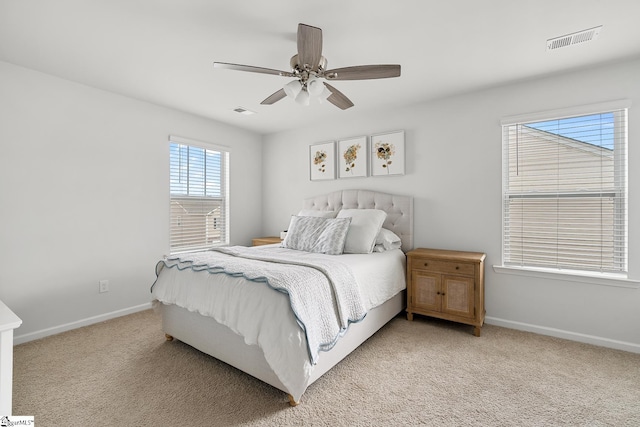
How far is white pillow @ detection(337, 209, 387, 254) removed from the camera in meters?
3.11

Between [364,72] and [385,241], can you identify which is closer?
[364,72]

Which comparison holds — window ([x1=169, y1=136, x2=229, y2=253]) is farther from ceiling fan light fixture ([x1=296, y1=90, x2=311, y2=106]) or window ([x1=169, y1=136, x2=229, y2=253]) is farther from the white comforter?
ceiling fan light fixture ([x1=296, y1=90, x2=311, y2=106])

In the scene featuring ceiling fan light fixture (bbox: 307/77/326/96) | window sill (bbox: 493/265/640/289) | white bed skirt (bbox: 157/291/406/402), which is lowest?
white bed skirt (bbox: 157/291/406/402)

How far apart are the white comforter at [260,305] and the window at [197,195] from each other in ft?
4.84

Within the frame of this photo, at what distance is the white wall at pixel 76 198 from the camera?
2.66 metres

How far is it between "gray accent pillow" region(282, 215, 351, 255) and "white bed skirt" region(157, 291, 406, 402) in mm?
757

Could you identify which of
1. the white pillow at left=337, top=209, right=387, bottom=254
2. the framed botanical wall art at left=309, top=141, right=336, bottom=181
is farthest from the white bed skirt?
the framed botanical wall art at left=309, top=141, right=336, bottom=181

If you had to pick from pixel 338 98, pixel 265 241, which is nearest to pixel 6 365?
pixel 338 98

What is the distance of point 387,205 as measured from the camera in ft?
12.3

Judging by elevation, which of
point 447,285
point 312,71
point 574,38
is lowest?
point 447,285

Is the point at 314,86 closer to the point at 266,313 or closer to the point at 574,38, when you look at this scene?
the point at 266,313

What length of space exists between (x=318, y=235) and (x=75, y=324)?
261 cm

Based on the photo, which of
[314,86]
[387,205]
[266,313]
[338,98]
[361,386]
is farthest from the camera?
[387,205]

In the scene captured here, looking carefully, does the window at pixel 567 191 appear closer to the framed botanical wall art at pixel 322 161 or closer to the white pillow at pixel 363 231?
the white pillow at pixel 363 231
